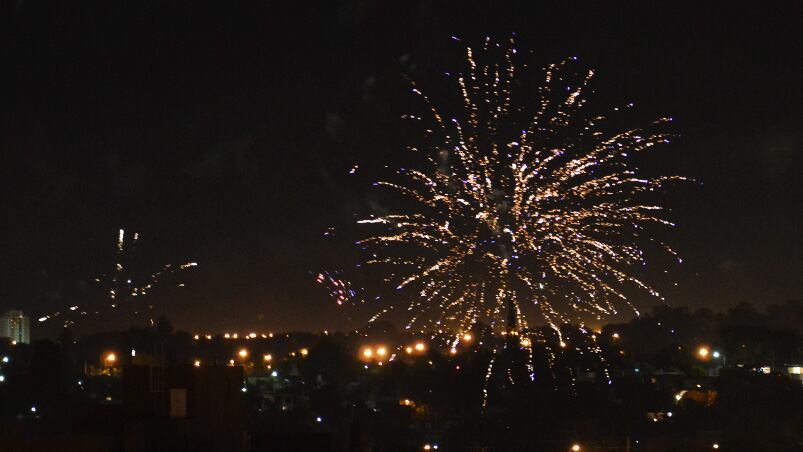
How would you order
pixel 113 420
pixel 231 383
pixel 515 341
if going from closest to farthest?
pixel 113 420 → pixel 231 383 → pixel 515 341

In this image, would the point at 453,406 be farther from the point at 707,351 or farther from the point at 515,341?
the point at 707,351

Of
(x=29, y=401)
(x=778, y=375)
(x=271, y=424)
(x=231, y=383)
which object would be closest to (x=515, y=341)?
(x=778, y=375)

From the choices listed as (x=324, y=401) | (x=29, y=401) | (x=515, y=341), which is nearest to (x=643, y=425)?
(x=515, y=341)

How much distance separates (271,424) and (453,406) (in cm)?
3058

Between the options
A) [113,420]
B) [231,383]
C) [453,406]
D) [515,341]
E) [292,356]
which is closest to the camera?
[113,420]

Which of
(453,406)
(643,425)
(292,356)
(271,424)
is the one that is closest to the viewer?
(271,424)

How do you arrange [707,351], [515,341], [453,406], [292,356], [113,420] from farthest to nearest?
[292,356], [707,351], [453,406], [515,341], [113,420]

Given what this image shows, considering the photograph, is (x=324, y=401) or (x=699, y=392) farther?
(x=324, y=401)

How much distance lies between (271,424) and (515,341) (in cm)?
2610

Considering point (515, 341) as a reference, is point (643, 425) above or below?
below

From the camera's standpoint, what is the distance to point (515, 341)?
9838cm

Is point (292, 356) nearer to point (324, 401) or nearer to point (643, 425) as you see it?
point (324, 401)

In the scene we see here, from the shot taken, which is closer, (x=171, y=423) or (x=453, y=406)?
(x=171, y=423)

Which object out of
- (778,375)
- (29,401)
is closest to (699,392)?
(778,375)
